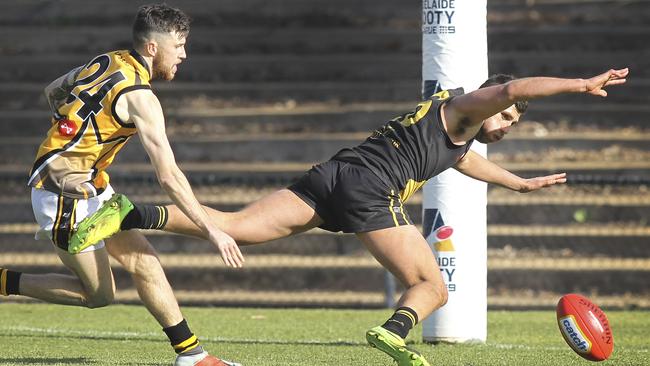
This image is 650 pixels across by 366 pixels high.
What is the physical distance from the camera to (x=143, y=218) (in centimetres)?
623

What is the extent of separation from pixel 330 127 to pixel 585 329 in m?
9.15

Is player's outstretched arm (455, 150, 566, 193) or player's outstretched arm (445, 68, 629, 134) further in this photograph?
player's outstretched arm (455, 150, 566, 193)

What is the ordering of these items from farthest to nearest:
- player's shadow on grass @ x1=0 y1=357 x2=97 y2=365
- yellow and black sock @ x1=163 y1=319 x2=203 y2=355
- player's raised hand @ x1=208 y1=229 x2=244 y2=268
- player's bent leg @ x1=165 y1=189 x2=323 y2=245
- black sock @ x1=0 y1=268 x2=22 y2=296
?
black sock @ x1=0 y1=268 x2=22 y2=296 → player's shadow on grass @ x1=0 y1=357 x2=97 y2=365 → player's bent leg @ x1=165 y1=189 x2=323 y2=245 → yellow and black sock @ x1=163 y1=319 x2=203 y2=355 → player's raised hand @ x1=208 y1=229 x2=244 y2=268

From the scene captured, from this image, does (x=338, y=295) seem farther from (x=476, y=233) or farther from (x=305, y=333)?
(x=476, y=233)

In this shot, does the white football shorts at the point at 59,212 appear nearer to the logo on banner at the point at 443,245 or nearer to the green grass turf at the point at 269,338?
the green grass turf at the point at 269,338

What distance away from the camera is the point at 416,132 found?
649cm

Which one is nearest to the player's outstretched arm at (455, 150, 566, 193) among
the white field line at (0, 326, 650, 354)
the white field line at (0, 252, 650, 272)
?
the white field line at (0, 326, 650, 354)

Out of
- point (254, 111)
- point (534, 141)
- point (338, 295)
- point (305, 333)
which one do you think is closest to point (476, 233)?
point (305, 333)

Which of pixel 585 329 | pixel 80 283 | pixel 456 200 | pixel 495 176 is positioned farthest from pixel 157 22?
pixel 456 200

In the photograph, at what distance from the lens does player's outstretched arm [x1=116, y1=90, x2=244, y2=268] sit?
18.9 ft

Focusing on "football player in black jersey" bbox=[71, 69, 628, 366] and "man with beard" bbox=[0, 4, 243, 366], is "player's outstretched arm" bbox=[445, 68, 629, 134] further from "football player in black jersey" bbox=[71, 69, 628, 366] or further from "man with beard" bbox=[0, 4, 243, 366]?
"man with beard" bbox=[0, 4, 243, 366]

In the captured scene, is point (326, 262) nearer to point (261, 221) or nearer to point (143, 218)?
point (261, 221)

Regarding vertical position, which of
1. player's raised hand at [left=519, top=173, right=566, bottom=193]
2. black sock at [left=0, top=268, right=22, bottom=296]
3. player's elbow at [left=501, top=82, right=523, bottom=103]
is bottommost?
black sock at [left=0, top=268, right=22, bottom=296]

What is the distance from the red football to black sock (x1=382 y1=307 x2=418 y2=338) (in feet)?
3.34
